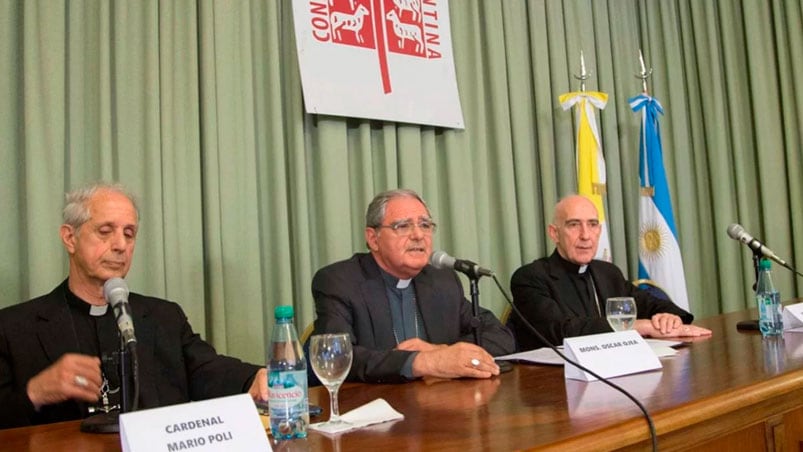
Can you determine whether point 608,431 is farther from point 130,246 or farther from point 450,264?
point 130,246

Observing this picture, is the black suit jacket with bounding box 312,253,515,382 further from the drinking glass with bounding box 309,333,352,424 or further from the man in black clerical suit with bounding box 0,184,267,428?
the drinking glass with bounding box 309,333,352,424

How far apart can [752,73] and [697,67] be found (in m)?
0.40

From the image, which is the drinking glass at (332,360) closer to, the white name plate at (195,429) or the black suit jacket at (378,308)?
the white name plate at (195,429)

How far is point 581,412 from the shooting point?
4.42 feet

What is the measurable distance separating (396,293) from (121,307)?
1.39 m

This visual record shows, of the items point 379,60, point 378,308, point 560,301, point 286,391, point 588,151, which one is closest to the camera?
point 286,391

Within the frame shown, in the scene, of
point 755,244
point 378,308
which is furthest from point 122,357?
point 755,244

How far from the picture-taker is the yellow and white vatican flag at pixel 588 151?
4.15m

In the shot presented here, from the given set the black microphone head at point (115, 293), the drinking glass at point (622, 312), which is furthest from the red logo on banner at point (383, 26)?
the black microphone head at point (115, 293)

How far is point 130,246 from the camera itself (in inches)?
90.7

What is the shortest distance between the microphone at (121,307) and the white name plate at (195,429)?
25 centimetres

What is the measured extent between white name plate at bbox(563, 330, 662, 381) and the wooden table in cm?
3

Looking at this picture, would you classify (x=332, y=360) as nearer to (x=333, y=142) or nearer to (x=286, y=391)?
(x=286, y=391)

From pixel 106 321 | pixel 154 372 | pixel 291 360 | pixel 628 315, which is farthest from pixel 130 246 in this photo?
pixel 628 315
